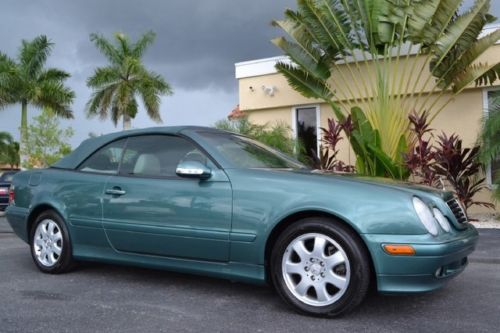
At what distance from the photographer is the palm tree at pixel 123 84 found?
30.2 m

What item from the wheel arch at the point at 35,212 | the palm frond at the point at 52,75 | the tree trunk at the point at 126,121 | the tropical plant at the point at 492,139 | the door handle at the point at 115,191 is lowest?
the wheel arch at the point at 35,212

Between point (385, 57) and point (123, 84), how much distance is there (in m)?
22.4

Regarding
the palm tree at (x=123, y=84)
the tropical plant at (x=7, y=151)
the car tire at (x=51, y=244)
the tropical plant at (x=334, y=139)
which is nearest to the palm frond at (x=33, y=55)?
the palm tree at (x=123, y=84)

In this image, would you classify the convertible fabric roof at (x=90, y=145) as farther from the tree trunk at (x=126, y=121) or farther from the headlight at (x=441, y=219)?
the tree trunk at (x=126, y=121)

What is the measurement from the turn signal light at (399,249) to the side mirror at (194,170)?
1510 mm

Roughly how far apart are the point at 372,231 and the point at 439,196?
78cm

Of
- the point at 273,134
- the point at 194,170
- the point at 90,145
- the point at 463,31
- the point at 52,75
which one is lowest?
the point at 194,170

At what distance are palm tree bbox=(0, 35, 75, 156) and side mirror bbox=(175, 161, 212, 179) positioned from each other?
30.1 metres

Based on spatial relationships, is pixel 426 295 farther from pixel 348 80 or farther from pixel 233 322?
pixel 348 80

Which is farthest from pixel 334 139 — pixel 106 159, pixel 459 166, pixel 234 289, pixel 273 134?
pixel 234 289

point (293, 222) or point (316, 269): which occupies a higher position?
point (293, 222)

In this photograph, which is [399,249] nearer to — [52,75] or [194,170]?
[194,170]

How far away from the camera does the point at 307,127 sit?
13.0 meters

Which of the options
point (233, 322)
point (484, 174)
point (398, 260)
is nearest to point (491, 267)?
point (398, 260)
